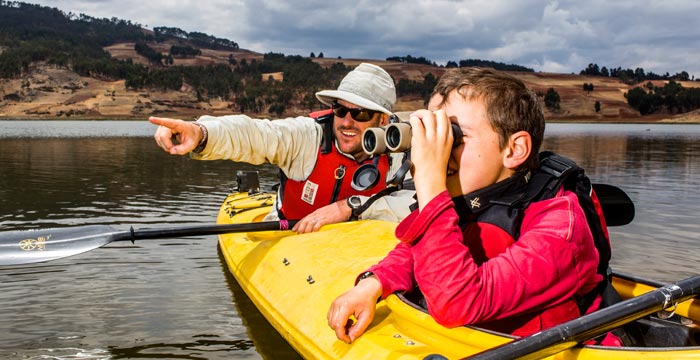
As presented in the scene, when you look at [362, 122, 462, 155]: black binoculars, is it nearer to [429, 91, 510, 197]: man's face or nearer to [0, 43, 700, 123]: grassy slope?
[429, 91, 510, 197]: man's face

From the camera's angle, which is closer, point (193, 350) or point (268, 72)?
point (193, 350)

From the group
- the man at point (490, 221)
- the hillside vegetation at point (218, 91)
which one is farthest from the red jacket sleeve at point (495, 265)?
the hillside vegetation at point (218, 91)

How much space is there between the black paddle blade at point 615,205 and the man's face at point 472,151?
1187mm

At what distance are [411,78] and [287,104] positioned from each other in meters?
29.8

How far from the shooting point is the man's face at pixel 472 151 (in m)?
2.47

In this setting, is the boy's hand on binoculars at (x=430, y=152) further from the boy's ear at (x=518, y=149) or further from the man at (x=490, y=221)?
the boy's ear at (x=518, y=149)

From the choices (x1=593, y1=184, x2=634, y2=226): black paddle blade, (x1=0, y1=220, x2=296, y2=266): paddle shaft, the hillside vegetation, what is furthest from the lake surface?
the hillside vegetation

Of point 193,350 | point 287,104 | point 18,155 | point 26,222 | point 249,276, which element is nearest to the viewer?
point 193,350

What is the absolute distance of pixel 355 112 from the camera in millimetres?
5520

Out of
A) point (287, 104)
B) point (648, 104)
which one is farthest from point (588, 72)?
point (287, 104)

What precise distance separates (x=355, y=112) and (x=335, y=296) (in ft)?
6.43

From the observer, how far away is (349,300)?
3.11 metres

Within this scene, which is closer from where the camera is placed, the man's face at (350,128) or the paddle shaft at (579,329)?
the paddle shaft at (579,329)

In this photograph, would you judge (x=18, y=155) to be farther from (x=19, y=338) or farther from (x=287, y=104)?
(x=287, y=104)
